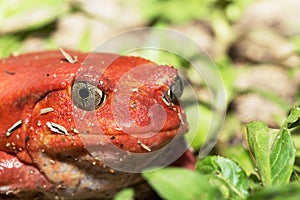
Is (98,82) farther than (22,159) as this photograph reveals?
No

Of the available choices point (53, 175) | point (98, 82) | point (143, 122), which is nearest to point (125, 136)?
point (143, 122)

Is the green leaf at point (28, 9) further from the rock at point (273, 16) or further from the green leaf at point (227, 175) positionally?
the green leaf at point (227, 175)

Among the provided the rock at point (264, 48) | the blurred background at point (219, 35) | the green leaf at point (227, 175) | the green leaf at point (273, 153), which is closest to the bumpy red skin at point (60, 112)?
the green leaf at point (227, 175)

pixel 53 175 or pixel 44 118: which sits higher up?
pixel 44 118

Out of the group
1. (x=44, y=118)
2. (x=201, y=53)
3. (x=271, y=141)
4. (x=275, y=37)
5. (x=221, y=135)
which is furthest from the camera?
(x=275, y=37)

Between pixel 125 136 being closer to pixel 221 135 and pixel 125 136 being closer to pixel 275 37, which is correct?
pixel 221 135

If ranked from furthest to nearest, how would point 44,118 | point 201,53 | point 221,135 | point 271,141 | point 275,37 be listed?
1. point 275,37
2. point 201,53
3. point 221,135
4. point 44,118
5. point 271,141

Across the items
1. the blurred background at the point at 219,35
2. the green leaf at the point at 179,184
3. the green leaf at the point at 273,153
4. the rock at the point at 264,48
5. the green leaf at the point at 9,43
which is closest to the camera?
the green leaf at the point at 179,184
